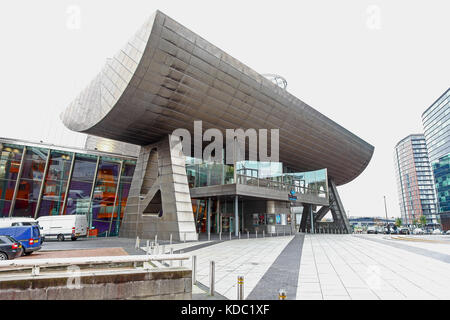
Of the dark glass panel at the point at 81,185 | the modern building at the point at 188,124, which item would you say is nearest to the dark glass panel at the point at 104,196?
the dark glass panel at the point at 81,185

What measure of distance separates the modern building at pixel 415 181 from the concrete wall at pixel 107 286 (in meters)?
174

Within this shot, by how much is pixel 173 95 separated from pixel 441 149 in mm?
122510

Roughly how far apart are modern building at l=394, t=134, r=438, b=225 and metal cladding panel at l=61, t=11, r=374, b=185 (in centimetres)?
15427

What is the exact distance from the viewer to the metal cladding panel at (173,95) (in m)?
20.9

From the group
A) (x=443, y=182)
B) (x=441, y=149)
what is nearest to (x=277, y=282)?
(x=443, y=182)

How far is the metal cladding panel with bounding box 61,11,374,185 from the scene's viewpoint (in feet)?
68.5

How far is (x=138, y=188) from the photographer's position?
96.8 ft

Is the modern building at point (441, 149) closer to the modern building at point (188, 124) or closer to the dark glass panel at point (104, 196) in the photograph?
the modern building at point (188, 124)

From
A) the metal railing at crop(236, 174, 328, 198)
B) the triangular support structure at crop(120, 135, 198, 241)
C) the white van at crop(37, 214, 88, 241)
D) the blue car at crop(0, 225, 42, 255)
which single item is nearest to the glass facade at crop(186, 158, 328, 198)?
the metal railing at crop(236, 174, 328, 198)

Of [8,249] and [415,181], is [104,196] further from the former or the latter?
[415,181]

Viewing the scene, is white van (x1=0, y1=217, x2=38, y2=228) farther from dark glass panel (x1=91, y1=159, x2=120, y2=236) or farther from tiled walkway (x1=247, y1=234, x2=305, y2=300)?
dark glass panel (x1=91, y1=159, x2=120, y2=236)

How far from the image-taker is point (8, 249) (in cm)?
1191
